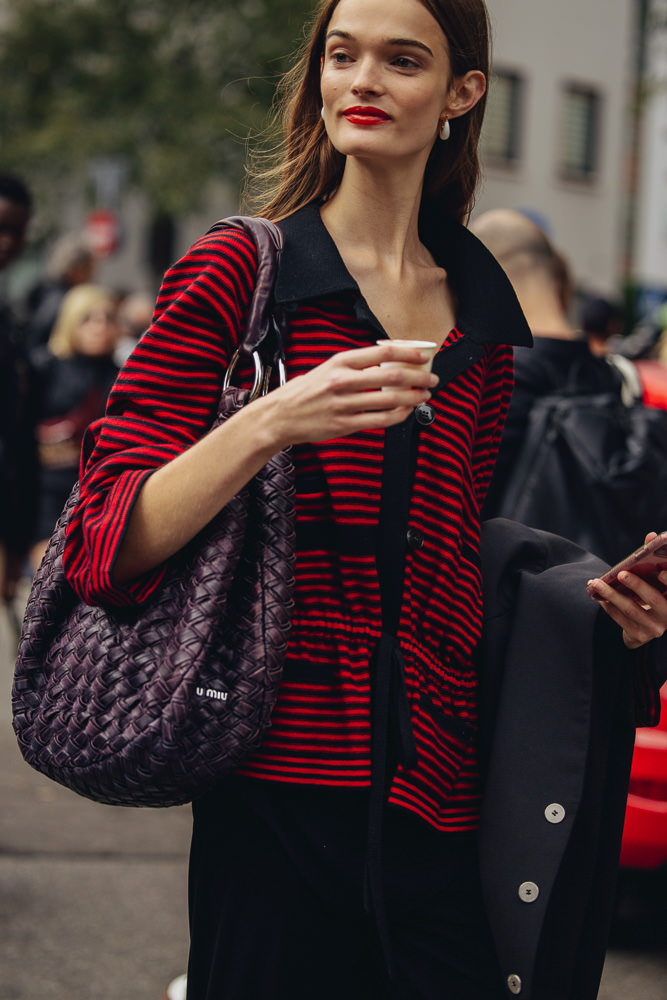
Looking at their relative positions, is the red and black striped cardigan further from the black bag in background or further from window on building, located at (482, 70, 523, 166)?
window on building, located at (482, 70, 523, 166)

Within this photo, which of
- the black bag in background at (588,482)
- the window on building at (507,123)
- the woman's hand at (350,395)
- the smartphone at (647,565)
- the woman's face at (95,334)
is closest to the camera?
the woman's hand at (350,395)

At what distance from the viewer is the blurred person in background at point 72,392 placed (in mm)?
7195

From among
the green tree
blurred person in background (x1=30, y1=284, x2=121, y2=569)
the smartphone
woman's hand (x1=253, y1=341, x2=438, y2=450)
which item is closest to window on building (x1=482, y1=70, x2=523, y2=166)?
the green tree

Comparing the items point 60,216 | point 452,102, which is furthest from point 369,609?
point 60,216

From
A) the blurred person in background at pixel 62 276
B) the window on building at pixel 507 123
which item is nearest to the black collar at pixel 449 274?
the blurred person in background at pixel 62 276

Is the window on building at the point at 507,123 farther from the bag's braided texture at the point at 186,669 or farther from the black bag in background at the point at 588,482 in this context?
the bag's braided texture at the point at 186,669

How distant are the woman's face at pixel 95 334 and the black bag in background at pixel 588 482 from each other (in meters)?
4.23

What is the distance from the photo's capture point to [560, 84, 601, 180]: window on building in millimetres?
28812

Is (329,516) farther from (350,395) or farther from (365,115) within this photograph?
(365,115)

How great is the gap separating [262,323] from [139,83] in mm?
21407

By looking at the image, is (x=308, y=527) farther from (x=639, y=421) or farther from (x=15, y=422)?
(x=15, y=422)

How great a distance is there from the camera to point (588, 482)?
358 cm

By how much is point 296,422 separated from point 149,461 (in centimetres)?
24

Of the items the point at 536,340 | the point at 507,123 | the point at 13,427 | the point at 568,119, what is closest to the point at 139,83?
the point at 507,123
